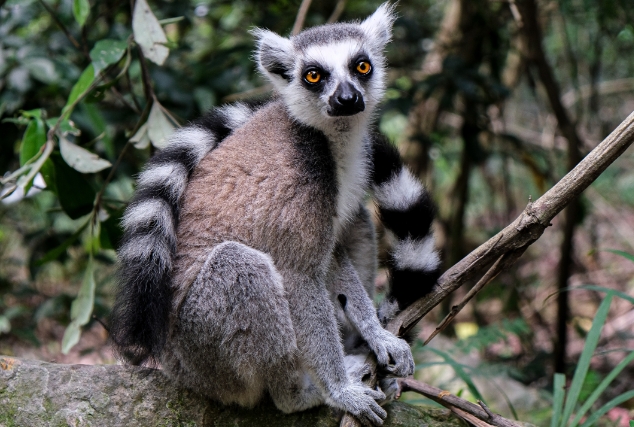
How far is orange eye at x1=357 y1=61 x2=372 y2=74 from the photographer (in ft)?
10.8

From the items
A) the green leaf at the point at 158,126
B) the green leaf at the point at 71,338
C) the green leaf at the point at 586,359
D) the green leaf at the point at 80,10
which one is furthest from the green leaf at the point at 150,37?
the green leaf at the point at 586,359

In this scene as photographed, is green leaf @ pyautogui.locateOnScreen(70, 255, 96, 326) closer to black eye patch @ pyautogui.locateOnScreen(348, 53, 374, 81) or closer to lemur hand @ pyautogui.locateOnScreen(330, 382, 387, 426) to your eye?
lemur hand @ pyautogui.locateOnScreen(330, 382, 387, 426)

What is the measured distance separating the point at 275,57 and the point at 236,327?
156cm

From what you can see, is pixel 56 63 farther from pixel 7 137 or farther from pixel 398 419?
pixel 398 419

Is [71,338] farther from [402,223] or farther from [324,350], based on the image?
[402,223]

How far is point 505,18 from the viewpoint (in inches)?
233

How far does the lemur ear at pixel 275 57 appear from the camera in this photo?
3.45m

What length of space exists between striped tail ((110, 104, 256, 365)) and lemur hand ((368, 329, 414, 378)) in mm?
1017

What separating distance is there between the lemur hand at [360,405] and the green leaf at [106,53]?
2.23m

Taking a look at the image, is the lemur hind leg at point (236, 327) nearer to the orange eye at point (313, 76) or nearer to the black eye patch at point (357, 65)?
the orange eye at point (313, 76)

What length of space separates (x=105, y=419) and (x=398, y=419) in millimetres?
1415

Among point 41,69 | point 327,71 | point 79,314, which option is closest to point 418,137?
point 327,71

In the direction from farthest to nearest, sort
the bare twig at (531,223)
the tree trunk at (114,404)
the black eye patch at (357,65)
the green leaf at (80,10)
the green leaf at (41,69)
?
1. the green leaf at (41,69)
2. the green leaf at (80,10)
3. the black eye patch at (357,65)
4. the tree trunk at (114,404)
5. the bare twig at (531,223)

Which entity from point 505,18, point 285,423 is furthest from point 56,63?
point 505,18
